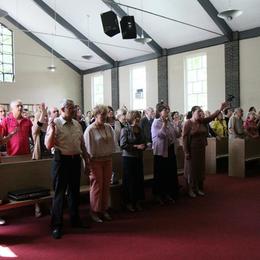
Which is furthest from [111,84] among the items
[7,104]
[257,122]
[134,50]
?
[257,122]

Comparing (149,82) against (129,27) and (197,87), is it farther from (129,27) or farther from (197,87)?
(129,27)

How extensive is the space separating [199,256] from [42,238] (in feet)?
5.40

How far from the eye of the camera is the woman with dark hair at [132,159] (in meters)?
4.52

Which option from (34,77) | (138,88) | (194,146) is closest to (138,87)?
(138,88)

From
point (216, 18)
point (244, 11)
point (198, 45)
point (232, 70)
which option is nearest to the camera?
point (244, 11)

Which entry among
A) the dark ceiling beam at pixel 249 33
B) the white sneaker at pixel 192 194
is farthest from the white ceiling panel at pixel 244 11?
the white sneaker at pixel 192 194

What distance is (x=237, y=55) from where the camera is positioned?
11.7 metres

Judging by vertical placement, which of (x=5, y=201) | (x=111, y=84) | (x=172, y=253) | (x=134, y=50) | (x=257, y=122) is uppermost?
(x=134, y=50)

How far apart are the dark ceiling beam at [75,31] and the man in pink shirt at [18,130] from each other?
9.59 metres

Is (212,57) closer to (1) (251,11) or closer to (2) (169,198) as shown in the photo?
(1) (251,11)

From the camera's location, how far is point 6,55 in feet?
51.6

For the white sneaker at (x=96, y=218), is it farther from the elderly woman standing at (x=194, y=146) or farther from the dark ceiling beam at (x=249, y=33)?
the dark ceiling beam at (x=249, y=33)

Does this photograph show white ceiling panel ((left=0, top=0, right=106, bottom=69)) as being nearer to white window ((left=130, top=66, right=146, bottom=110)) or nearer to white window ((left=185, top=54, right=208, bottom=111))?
white window ((left=130, top=66, right=146, bottom=110))

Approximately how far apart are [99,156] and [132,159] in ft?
1.97
